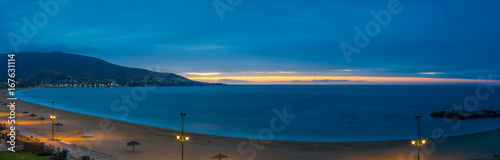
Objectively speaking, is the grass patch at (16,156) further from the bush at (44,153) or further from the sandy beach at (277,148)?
the sandy beach at (277,148)

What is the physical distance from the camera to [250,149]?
28391mm

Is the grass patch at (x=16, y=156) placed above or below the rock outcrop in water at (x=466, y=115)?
below

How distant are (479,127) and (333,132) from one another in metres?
23.9

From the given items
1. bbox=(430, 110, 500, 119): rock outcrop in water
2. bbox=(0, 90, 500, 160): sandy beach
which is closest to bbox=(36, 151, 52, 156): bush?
bbox=(0, 90, 500, 160): sandy beach

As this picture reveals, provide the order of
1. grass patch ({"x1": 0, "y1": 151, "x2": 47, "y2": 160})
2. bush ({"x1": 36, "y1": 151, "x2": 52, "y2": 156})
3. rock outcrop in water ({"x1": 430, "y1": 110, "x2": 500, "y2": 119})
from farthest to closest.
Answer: rock outcrop in water ({"x1": 430, "y1": 110, "x2": 500, "y2": 119}) → bush ({"x1": 36, "y1": 151, "x2": 52, "y2": 156}) → grass patch ({"x1": 0, "y1": 151, "x2": 47, "y2": 160})

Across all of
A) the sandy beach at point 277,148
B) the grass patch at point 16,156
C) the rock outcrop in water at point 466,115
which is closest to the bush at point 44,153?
the grass patch at point 16,156

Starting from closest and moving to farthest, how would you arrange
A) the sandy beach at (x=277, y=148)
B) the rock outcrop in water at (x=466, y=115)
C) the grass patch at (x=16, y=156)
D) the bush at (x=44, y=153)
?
the grass patch at (x=16, y=156) < the bush at (x=44, y=153) < the sandy beach at (x=277, y=148) < the rock outcrop in water at (x=466, y=115)

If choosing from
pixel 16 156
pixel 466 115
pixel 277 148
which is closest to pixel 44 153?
pixel 16 156

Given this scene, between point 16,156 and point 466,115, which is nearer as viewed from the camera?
point 16,156

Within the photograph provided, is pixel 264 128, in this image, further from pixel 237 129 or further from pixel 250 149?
pixel 250 149

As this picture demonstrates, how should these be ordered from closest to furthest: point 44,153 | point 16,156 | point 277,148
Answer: point 16,156, point 44,153, point 277,148

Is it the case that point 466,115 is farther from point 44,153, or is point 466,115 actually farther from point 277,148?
point 44,153

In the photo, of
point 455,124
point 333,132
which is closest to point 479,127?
point 455,124

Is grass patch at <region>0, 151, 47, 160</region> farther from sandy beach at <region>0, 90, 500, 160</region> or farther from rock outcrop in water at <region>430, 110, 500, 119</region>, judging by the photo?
rock outcrop in water at <region>430, 110, 500, 119</region>
